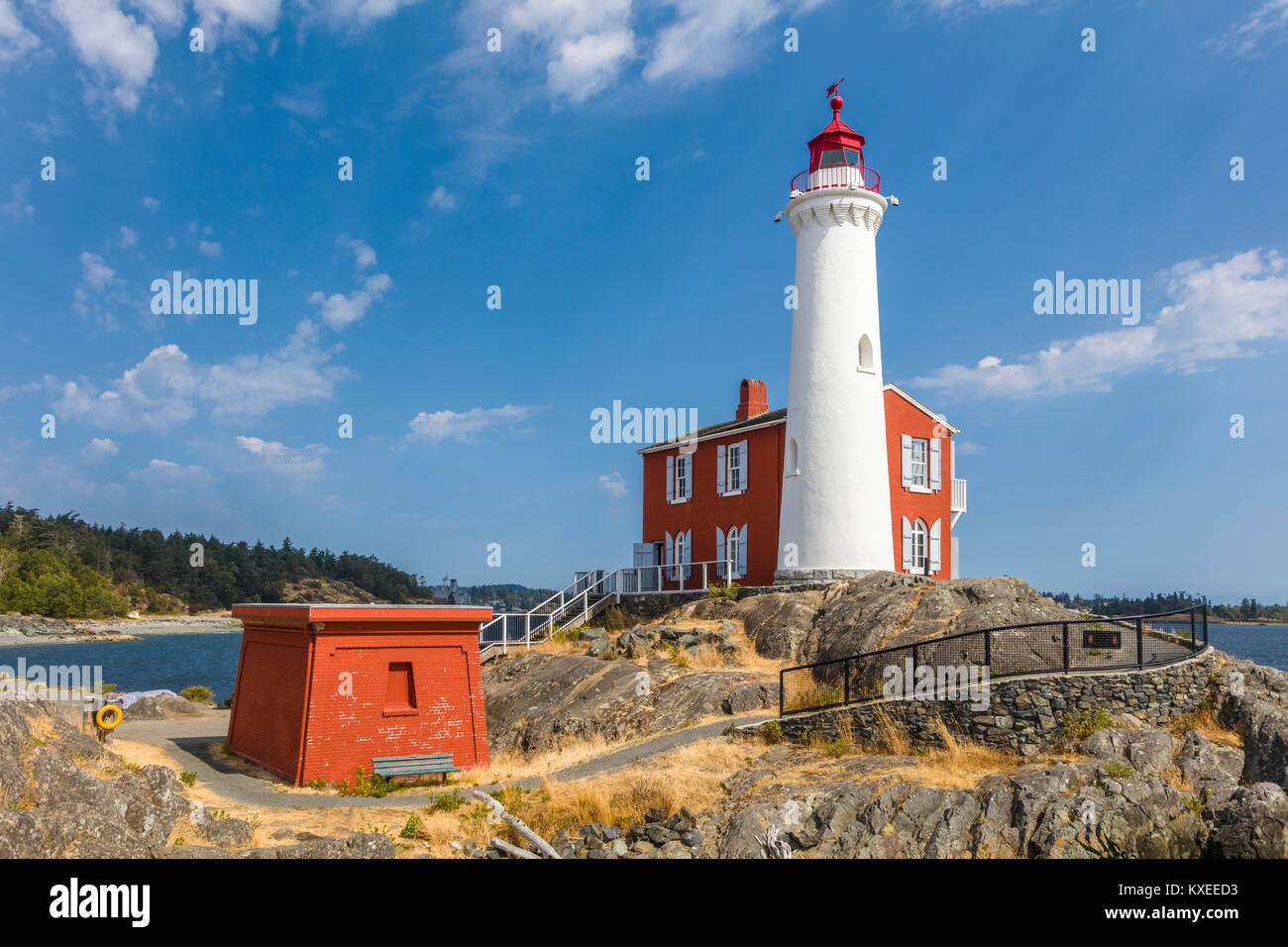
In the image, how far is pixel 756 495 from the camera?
30.4 m

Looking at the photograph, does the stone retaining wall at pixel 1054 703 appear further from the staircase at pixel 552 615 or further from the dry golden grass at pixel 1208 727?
the staircase at pixel 552 615

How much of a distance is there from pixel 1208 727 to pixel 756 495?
17.1 meters

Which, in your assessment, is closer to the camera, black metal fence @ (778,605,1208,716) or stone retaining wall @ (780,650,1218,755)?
stone retaining wall @ (780,650,1218,755)

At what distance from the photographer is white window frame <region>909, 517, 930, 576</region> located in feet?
96.4

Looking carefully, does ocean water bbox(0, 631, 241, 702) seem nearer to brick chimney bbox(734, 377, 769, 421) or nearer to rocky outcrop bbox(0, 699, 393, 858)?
brick chimney bbox(734, 377, 769, 421)

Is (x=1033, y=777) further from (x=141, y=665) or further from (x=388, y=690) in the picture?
(x=141, y=665)

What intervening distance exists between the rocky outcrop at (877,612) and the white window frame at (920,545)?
A: 176 inches

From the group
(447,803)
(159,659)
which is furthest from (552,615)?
(159,659)

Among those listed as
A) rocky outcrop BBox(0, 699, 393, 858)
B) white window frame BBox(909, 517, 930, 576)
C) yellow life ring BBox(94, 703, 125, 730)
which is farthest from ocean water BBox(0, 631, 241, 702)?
rocky outcrop BBox(0, 699, 393, 858)

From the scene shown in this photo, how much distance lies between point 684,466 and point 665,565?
12.6 feet

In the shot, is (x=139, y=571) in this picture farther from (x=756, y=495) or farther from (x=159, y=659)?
(x=756, y=495)

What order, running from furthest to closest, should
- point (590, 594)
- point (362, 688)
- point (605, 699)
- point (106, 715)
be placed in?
point (590, 594) → point (605, 699) → point (106, 715) → point (362, 688)

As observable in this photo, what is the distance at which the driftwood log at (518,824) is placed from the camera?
12.5m

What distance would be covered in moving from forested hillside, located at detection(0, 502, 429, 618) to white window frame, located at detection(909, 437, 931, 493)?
109093 mm
